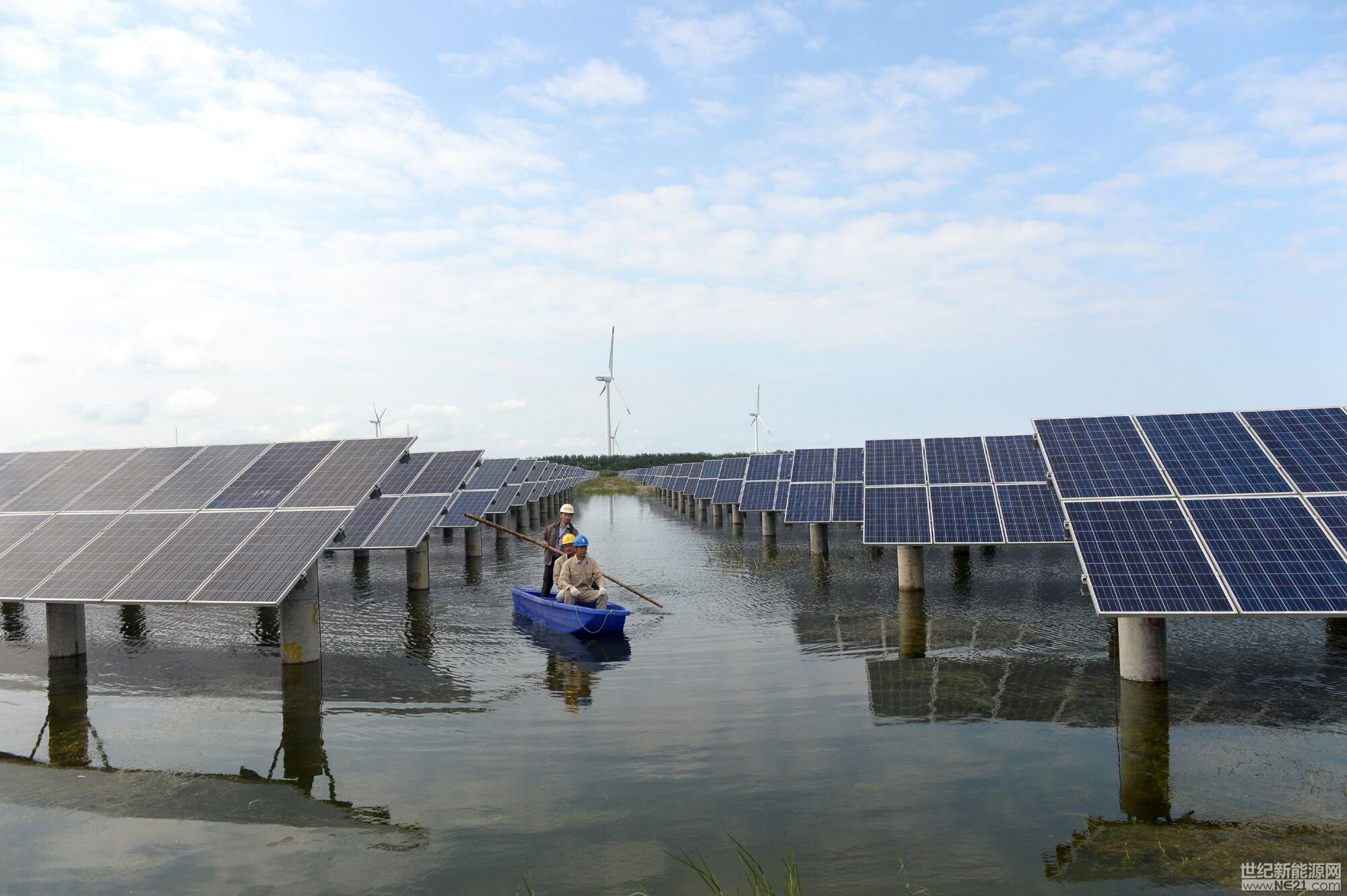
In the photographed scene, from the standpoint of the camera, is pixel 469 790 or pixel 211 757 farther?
pixel 211 757

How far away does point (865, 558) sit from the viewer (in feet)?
100

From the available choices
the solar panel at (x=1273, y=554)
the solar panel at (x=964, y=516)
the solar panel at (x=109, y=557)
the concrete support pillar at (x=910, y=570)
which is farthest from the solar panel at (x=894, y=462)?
the solar panel at (x=109, y=557)

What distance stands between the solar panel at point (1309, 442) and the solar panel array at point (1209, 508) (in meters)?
0.03

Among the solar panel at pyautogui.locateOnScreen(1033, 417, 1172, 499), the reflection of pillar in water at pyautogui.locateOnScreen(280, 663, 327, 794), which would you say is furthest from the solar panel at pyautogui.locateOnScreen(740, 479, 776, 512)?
the reflection of pillar in water at pyautogui.locateOnScreen(280, 663, 327, 794)

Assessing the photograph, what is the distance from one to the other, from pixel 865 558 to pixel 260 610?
2063 centimetres

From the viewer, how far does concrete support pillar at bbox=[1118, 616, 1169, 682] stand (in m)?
12.7

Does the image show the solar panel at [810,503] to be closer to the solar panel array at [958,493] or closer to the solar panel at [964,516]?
the solar panel array at [958,493]

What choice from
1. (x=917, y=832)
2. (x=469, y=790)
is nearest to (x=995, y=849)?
(x=917, y=832)

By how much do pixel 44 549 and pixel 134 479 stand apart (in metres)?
3.18

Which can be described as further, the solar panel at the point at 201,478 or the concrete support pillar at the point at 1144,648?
the solar panel at the point at 201,478

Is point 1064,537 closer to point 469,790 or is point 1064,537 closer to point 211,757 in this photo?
point 469,790

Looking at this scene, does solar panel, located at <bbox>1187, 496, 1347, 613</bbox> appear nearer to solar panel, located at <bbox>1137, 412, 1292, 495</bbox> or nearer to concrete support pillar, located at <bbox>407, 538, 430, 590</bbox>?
solar panel, located at <bbox>1137, 412, 1292, 495</bbox>

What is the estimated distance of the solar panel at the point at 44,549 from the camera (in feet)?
50.3

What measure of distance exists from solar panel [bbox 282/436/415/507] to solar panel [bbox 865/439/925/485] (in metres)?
13.7
